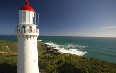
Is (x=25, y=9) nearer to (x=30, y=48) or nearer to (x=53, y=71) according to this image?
(x=30, y=48)

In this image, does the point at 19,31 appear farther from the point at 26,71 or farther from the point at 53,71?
the point at 53,71

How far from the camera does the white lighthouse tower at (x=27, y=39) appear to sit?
11852 mm

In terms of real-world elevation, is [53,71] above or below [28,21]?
below

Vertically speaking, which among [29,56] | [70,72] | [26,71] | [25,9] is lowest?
[70,72]

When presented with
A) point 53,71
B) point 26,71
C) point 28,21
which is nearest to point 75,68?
point 53,71

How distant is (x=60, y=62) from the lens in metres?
22.0

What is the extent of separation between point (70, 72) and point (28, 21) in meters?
9.22

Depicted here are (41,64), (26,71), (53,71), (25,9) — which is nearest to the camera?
(25,9)

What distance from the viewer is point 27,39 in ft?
39.5

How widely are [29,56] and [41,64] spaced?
8580mm

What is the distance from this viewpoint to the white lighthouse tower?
11852 mm

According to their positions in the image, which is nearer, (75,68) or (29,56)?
(29,56)

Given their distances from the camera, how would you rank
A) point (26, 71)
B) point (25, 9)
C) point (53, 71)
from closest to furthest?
point (25, 9)
point (26, 71)
point (53, 71)

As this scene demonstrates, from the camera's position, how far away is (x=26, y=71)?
41.2 ft
